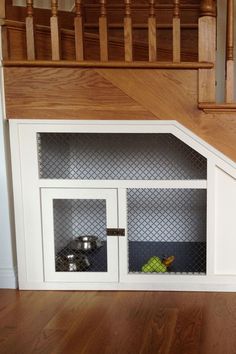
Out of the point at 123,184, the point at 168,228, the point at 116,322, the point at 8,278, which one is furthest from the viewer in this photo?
the point at 168,228

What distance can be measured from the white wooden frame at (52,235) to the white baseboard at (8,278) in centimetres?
16

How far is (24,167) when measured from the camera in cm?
189

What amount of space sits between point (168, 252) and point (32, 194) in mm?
754

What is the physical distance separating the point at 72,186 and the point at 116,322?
24.5 inches

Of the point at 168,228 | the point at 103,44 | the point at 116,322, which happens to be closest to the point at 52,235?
the point at 116,322

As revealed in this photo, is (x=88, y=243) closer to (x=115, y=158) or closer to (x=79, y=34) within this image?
(x=115, y=158)

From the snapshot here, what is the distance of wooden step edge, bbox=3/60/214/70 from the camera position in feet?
5.79

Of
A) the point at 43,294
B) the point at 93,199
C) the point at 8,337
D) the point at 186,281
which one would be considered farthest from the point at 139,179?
the point at 8,337

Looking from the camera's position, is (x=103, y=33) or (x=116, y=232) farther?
(x=116, y=232)

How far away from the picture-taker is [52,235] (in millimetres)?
1937

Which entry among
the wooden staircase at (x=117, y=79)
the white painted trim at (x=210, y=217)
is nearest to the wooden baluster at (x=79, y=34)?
the wooden staircase at (x=117, y=79)

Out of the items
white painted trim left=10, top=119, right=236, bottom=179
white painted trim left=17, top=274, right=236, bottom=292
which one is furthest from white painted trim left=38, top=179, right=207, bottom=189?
white painted trim left=17, top=274, right=236, bottom=292

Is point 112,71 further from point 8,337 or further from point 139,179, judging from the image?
point 8,337

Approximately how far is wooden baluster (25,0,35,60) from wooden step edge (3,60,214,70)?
42 millimetres
